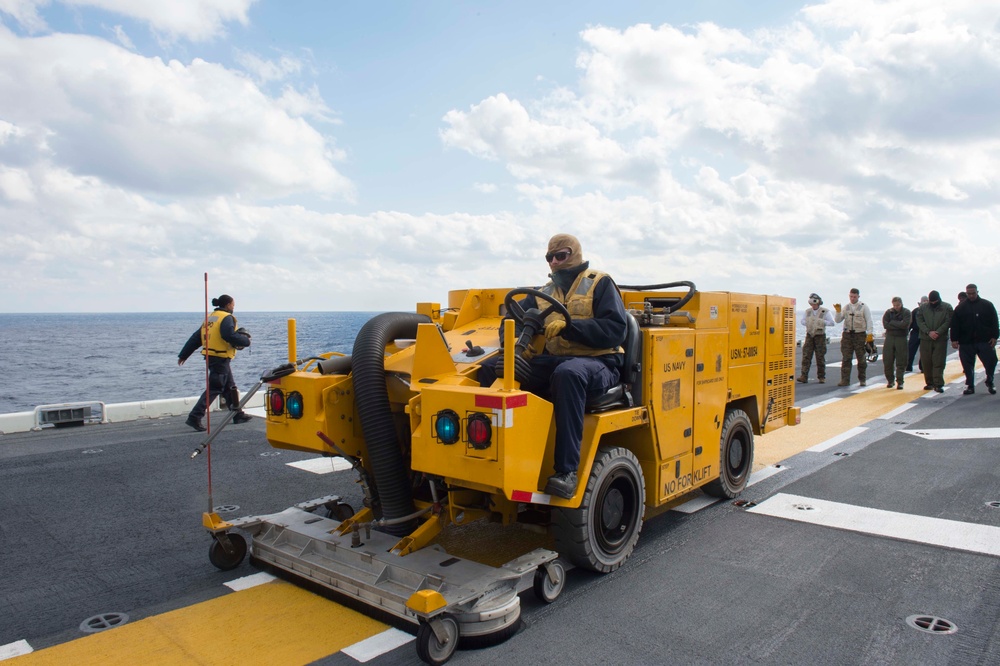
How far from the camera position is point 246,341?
9.01 metres

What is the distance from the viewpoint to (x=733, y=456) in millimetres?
5879

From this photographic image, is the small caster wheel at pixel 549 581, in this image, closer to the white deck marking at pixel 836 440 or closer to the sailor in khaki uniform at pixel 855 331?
the white deck marking at pixel 836 440

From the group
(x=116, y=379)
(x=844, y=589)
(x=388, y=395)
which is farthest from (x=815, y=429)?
(x=116, y=379)

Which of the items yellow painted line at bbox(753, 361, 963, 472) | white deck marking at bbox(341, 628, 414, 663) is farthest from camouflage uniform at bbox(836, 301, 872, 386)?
white deck marking at bbox(341, 628, 414, 663)

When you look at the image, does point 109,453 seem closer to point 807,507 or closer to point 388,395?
point 388,395

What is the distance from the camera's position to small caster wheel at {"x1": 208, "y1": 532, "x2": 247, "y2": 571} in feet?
13.8

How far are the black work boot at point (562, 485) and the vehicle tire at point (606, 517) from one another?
0.91ft

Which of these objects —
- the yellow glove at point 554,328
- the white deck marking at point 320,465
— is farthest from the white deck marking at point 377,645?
the white deck marking at point 320,465

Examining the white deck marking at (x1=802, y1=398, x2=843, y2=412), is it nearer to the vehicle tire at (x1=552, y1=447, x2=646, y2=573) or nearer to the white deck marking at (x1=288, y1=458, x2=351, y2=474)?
the vehicle tire at (x1=552, y1=447, x2=646, y2=573)

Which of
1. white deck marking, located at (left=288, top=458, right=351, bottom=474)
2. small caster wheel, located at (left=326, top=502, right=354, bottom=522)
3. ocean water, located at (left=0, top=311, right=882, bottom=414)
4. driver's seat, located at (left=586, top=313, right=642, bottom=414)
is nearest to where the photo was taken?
driver's seat, located at (left=586, top=313, right=642, bottom=414)

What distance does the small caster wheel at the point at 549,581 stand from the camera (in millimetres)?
3682

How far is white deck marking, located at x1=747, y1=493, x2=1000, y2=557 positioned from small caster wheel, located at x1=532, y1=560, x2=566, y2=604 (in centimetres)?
245

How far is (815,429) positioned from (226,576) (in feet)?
25.0

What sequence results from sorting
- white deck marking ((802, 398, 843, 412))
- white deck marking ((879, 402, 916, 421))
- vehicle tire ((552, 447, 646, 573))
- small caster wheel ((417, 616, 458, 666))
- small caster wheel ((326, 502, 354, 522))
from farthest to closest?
white deck marking ((802, 398, 843, 412)), white deck marking ((879, 402, 916, 421)), small caster wheel ((326, 502, 354, 522)), vehicle tire ((552, 447, 646, 573)), small caster wheel ((417, 616, 458, 666))
